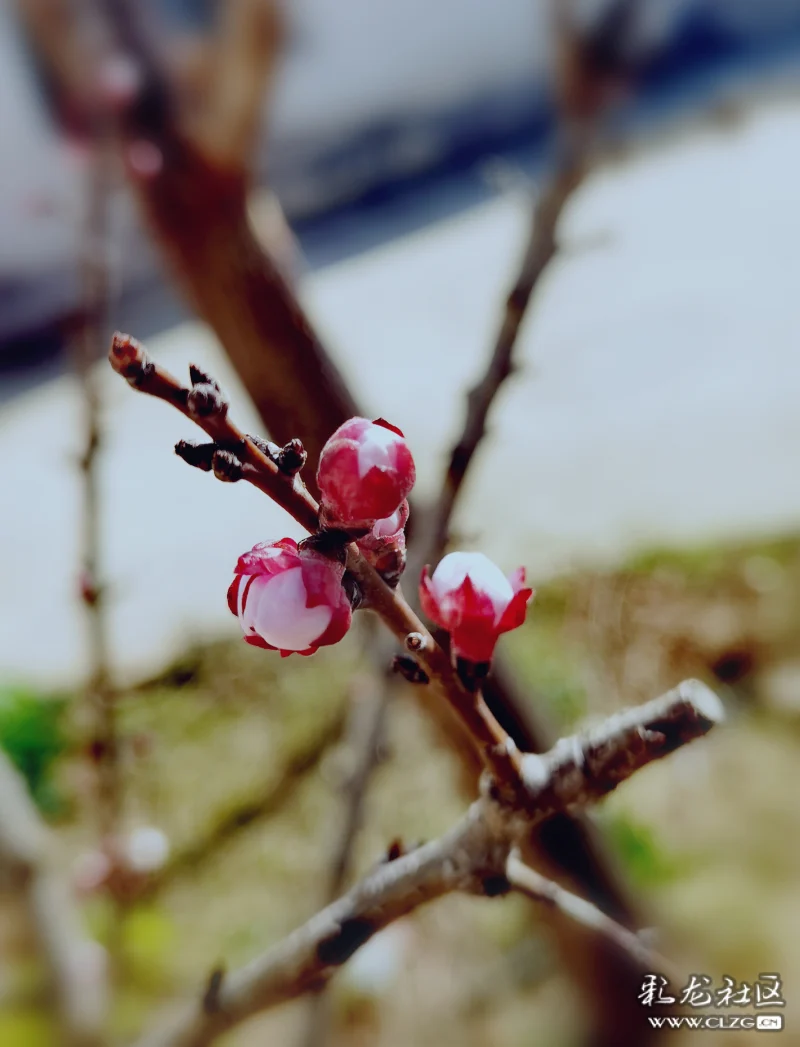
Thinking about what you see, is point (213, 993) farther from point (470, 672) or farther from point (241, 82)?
point (241, 82)

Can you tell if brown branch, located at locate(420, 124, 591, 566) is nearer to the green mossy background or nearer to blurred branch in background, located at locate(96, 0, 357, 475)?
blurred branch in background, located at locate(96, 0, 357, 475)

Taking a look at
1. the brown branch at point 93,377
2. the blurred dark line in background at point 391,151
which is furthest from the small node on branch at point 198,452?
the blurred dark line in background at point 391,151

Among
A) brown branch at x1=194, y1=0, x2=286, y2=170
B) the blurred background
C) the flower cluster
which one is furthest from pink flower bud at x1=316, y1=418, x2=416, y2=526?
brown branch at x1=194, y1=0, x2=286, y2=170

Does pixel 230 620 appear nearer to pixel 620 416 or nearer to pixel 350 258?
pixel 620 416

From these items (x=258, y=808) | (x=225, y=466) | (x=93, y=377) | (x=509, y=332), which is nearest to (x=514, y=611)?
(x=225, y=466)

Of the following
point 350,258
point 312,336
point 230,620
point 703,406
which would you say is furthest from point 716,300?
point 312,336

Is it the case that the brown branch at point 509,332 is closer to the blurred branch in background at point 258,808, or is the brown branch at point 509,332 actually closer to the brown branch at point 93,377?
the brown branch at point 93,377
